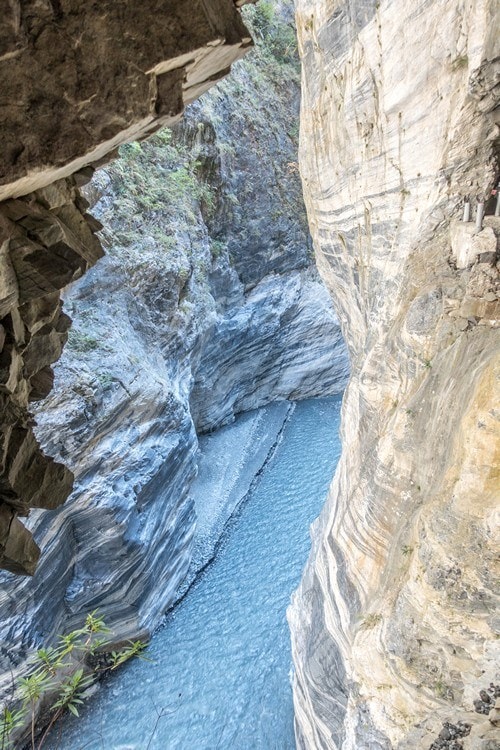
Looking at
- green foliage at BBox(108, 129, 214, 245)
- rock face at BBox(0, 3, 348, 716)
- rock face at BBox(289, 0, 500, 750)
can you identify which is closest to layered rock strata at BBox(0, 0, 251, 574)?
rock face at BBox(289, 0, 500, 750)

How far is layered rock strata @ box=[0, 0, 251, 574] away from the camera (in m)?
2.08

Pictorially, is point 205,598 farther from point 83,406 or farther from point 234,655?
point 83,406

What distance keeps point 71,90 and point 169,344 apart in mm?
9823

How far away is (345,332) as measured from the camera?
980 cm

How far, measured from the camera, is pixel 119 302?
1047cm

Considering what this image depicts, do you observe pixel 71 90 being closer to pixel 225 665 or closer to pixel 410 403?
pixel 410 403

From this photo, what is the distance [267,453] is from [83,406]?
8611mm

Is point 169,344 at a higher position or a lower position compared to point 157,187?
lower

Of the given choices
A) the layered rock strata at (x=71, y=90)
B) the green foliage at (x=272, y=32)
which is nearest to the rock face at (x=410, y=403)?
the layered rock strata at (x=71, y=90)

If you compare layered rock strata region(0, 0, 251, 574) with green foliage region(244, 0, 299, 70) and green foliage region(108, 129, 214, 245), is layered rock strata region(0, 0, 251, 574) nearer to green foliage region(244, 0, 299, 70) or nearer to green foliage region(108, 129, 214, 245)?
green foliage region(108, 129, 214, 245)

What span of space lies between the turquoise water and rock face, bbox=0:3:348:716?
0.78m

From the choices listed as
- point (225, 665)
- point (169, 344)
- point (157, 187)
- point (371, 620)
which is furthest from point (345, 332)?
point (225, 665)

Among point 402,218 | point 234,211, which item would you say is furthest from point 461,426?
point 234,211

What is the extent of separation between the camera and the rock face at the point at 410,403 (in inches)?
143
